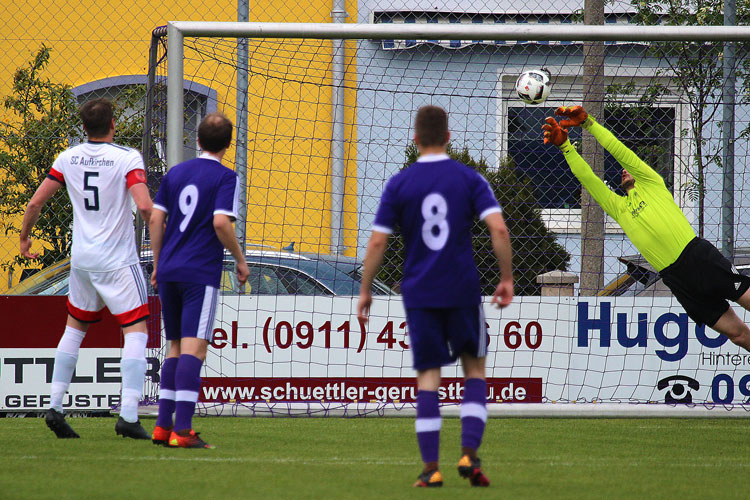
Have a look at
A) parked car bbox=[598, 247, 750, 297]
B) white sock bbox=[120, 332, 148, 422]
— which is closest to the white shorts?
white sock bbox=[120, 332, 148, 422]

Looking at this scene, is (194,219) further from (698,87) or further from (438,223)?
(698,87)

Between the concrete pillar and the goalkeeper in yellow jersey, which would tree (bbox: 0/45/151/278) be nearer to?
the concrete pillar

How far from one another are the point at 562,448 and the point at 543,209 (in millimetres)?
3540

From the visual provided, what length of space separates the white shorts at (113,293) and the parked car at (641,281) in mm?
4194

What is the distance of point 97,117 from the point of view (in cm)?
617

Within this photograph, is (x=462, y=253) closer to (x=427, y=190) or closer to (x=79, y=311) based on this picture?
(x=427, y=190)

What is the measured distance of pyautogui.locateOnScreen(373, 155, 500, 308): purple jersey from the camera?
4.60m

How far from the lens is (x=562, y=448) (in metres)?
6.47

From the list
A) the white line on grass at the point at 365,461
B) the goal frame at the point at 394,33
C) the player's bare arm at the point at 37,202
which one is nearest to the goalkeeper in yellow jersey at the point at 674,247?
the goal frame at the point at 394,33

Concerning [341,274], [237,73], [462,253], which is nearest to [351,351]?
[341,274]

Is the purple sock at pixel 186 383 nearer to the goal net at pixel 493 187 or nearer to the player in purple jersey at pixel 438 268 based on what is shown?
the player in purple jersey at pixel 438 268

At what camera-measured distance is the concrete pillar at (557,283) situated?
8812mm

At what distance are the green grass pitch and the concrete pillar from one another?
4.04ft

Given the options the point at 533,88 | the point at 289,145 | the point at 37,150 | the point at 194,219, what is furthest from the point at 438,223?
the point at 37,150
